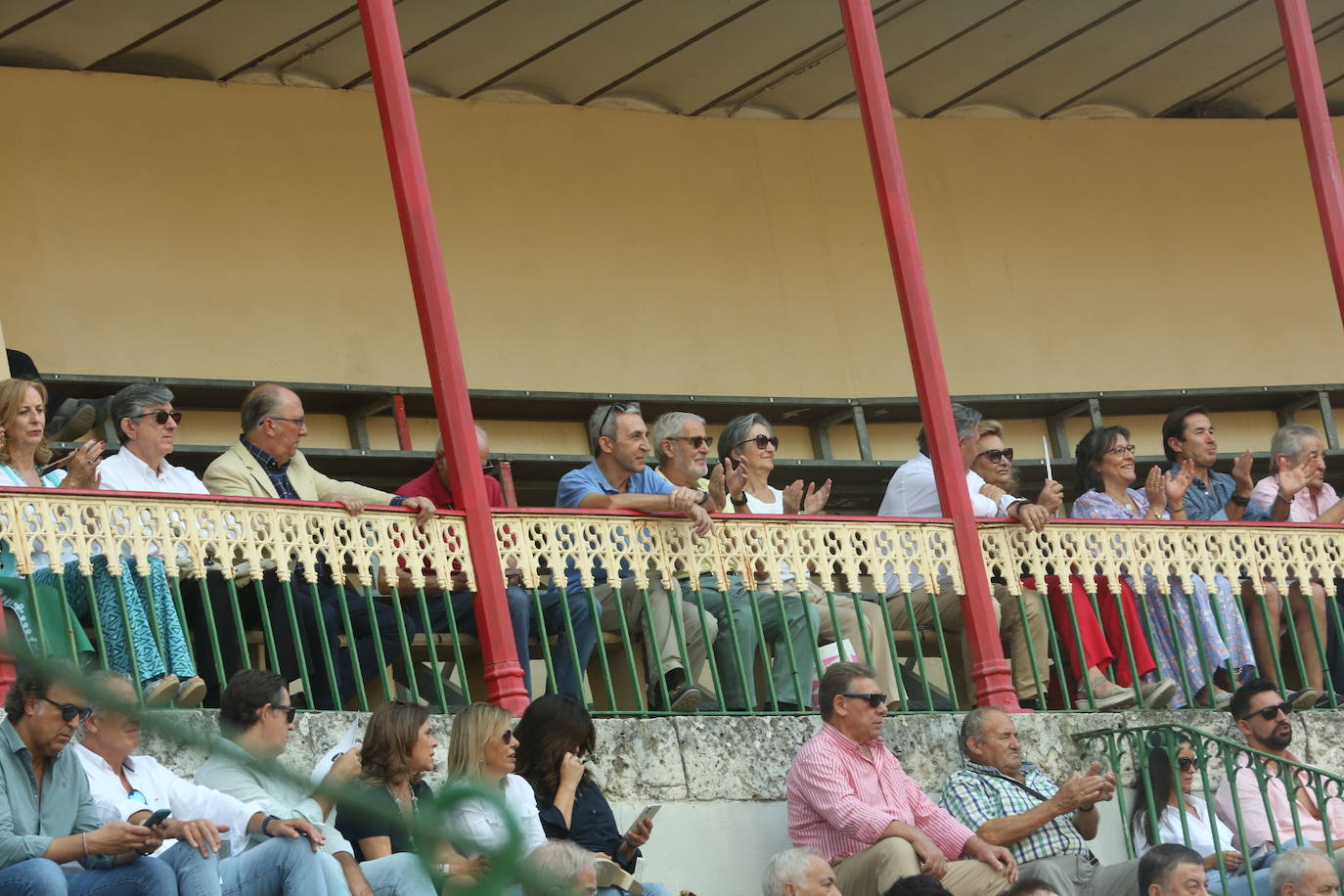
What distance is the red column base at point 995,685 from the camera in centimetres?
812

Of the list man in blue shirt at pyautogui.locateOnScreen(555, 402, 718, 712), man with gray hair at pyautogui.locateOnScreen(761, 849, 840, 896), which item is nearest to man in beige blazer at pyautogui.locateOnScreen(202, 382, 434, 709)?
man in blue shirt at pyautogui.locateOnScreen(555, 402, 718, 712)

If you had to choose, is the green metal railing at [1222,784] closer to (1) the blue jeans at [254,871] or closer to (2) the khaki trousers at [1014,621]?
(2) the khaki trousers at [1014,621]

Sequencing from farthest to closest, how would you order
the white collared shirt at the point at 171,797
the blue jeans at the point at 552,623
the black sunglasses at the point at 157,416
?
the blue jeans at the point at 552,623 < the black sunglasses at the point at 157,416 < the white collared shirt at the point at 171,797

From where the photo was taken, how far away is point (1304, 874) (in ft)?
21.6

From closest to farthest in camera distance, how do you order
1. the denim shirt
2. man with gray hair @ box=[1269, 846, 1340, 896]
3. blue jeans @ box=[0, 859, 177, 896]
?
1. blue jeans @ box=[0, 859, 177, 896]
2. the denim shirt
3. man with gray hair @ box=[1269, 846, 1340, 896]

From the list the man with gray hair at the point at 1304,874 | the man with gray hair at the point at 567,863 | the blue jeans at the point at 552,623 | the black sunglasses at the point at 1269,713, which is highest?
the blue jeans at the point at 552,623

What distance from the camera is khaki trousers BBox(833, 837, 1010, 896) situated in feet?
21.2

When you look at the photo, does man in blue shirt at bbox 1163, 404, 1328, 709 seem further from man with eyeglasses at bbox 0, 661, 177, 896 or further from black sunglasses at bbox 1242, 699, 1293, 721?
man with eyeglasses at bbox 0, 661, 177, 896

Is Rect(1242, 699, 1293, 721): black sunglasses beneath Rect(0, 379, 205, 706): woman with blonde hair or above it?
beneath

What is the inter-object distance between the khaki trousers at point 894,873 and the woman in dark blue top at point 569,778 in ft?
2.21

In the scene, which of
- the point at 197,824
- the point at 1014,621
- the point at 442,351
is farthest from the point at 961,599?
the point at 197,824

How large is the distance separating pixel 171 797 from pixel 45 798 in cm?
40

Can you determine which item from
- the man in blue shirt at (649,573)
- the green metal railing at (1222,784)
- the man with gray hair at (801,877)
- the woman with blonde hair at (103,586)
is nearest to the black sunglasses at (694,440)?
the man in blue shirt at (649,573)

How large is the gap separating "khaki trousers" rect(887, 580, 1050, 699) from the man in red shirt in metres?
1.46
